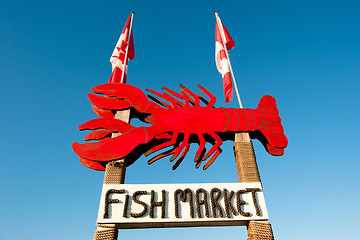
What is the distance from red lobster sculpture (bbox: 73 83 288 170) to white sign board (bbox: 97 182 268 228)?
104cm

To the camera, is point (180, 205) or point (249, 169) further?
point (249, 169)

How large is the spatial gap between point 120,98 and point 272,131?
5.66 m

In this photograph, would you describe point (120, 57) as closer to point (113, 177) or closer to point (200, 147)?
point (200, 147)

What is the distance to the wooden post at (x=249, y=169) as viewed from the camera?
6.34 meters

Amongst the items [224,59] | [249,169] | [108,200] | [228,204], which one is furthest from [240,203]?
[224,59]

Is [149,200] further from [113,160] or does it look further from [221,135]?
[221,135]

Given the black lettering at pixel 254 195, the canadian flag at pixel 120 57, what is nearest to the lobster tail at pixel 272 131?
the black lettering at pixel 254 195

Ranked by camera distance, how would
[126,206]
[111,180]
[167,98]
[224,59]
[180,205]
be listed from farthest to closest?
[224,59]
[167,98]
[111,180]
[180,205]
[126,206]

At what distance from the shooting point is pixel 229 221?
21.3ft

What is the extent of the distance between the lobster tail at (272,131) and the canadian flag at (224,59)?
64.3 inches

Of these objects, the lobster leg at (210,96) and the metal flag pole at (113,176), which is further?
the lobster leg at (210,96)

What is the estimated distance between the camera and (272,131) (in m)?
8.51

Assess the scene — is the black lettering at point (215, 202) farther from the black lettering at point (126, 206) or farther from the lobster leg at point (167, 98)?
the lobster leg at point (167, 98)

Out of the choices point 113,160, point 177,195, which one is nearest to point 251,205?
point 177,195
